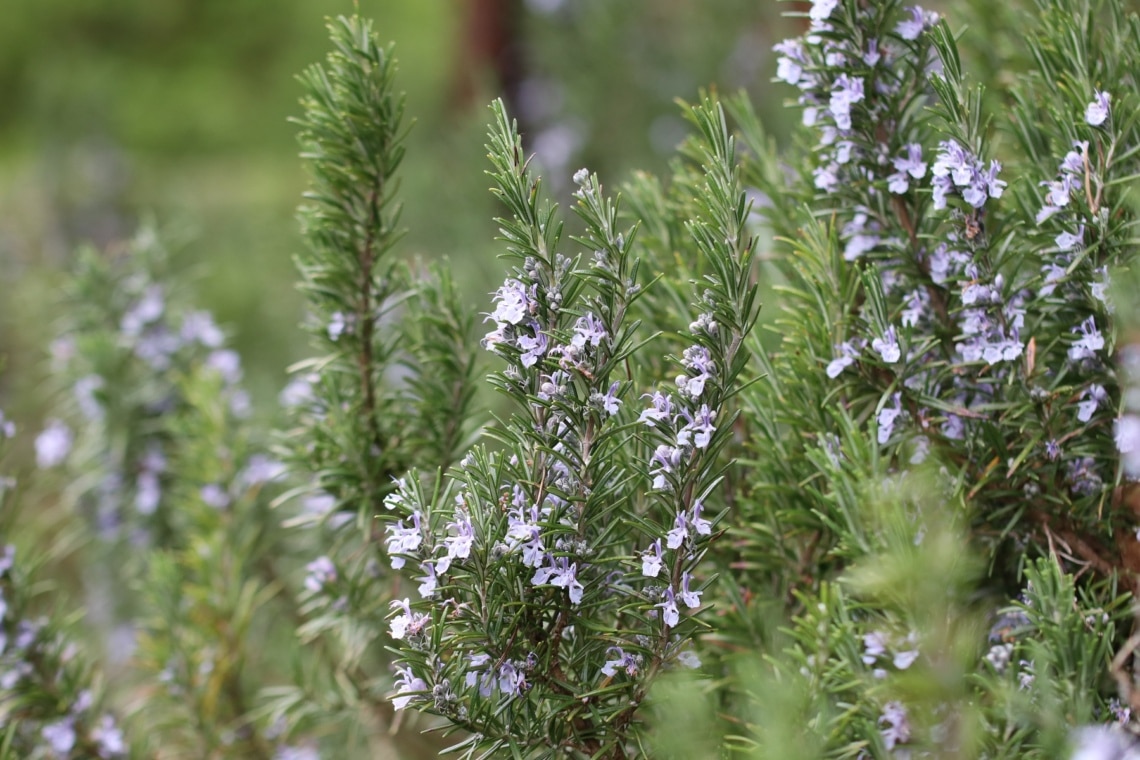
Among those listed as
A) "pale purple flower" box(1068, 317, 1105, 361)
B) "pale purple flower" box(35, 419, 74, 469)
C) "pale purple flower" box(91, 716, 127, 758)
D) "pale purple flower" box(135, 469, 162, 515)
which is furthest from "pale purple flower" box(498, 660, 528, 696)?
"pale purple flower" box(35, 419, 74, 469)

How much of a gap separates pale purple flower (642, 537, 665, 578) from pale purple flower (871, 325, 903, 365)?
0.57 feet

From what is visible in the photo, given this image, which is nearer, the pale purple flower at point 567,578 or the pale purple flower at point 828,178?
the pale purple flower at point 567,578

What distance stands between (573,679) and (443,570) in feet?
0.39

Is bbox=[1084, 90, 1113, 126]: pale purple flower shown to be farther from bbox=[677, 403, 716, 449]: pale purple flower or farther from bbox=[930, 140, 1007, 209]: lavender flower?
bbox=[677, 403, 716, 449]: pale purple flower

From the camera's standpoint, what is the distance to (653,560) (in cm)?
47

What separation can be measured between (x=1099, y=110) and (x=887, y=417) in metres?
0.21

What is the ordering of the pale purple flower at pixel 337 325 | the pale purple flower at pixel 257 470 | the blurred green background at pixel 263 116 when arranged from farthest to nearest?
the blurred green background at pixel 263 116, the pale purple flower at pixel 257 470, the pale purple flower at pixel 337 325

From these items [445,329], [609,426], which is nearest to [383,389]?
[445,329]

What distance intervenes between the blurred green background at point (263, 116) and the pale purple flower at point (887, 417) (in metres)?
0.54

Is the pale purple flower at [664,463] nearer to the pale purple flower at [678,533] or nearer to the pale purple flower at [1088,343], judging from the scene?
the pale purple flower at [678,533]

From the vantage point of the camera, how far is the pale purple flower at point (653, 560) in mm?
469

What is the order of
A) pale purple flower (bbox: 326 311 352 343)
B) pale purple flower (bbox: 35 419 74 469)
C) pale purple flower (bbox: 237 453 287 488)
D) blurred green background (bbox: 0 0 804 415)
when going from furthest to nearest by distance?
blurred green background (bbox: 0 0 804 415) → pale purple flower (bbox: 35 419 74 469) → pale purple flower (bbox: 237 453 287 488) → pale purple flower (bbox: 326 311 352 343)

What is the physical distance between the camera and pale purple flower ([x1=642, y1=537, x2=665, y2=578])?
0.47m

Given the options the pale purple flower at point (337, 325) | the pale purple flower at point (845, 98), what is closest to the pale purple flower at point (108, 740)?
the pale purple flower at point (337, 325)
